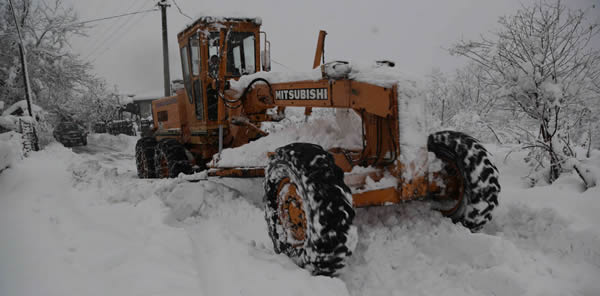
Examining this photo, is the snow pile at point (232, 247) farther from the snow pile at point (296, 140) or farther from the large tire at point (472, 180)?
the large tire at point (472, 180)

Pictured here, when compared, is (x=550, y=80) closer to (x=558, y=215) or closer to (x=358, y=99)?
(x=558, y=215)

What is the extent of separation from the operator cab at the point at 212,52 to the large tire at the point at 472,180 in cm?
399

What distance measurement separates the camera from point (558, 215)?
333 cm

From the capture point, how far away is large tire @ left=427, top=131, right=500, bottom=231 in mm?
3377

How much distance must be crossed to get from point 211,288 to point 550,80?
17.4 feet

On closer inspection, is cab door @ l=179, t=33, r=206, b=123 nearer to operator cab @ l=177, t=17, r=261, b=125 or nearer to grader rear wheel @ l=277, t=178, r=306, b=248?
operator cab @ l=177, t=17, r=261, b=125

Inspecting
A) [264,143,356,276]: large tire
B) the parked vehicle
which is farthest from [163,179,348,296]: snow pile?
the parked vehicle

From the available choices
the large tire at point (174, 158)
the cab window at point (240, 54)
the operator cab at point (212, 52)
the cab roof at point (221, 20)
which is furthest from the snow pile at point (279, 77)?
the large tire at point (174, 158)

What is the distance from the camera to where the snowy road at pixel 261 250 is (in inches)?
102

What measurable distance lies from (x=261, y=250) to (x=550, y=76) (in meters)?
4.76

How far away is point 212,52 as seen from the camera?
642 centimetres

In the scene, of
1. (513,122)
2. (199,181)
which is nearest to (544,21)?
(513,122)

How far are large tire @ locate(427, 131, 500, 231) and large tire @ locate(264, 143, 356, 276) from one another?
1325 mm

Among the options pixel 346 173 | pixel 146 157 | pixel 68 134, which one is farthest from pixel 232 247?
pixel 68 134
